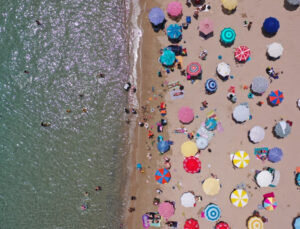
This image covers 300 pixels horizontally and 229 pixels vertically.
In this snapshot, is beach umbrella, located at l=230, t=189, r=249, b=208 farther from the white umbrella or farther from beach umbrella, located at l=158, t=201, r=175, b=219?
the white umbrella

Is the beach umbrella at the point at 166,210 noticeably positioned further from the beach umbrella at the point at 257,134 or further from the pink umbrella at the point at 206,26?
the pink umbrella at the point at 206,26

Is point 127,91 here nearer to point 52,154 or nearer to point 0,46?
point 52,154

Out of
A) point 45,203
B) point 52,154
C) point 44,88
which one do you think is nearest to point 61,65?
point 44,88

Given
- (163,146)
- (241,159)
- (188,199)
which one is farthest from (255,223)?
(163,146)

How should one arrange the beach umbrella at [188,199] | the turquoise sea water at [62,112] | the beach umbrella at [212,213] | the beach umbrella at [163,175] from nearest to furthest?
1. the beach umbrella at [212,213]
2. the beach umbrella at [188,199]
3. the beach umbrella at [163,175]
4. the turquoise sea water at [62,112]

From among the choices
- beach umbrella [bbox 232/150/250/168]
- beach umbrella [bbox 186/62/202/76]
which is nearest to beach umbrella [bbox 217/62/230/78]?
beach umbrella [bbox 186/62/202/76]

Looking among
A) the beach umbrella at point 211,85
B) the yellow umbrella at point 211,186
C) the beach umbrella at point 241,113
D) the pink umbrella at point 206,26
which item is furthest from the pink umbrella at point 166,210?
the pink umbrella at point 206,26

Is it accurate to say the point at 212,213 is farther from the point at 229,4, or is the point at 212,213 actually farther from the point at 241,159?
the point at 229,4
